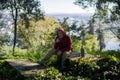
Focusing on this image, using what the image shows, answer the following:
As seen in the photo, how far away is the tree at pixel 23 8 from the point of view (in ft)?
87.5

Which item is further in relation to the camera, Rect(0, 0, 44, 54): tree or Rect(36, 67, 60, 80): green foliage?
Rect(0, 0, 44, 54): tree

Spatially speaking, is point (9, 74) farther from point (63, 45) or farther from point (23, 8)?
point (23, 8)

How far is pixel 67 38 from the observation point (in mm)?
13836

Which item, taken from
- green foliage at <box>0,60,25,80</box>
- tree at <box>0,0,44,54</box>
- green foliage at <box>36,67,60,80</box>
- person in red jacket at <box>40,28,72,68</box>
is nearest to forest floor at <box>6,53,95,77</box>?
green foliage at <box>0,60,25,80</box>

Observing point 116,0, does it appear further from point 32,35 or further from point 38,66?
point 32,35

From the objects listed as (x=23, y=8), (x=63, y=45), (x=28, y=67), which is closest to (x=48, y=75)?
(x=28, y=67)

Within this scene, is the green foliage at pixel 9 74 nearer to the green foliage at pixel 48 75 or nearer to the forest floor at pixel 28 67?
the forest floor at pixel 28 67

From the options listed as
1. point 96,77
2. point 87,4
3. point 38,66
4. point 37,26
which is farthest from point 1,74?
point 37,26

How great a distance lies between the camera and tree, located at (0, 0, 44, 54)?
26656 millimetres

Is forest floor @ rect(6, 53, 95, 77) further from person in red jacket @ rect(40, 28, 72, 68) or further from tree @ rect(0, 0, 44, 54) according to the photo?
tree @ rect(0, 0, 44, 54)

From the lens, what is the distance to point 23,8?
27.6 metres

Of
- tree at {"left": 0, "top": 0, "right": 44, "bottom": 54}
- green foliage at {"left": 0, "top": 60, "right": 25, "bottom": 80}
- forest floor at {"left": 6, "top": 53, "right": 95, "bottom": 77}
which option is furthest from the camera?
tree at {"left": 0, "top": 0, "right": 44, "bottom": 54}

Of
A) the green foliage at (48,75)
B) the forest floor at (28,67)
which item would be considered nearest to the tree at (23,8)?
the forest floor at (28,67)

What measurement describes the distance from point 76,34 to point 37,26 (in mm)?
29995
